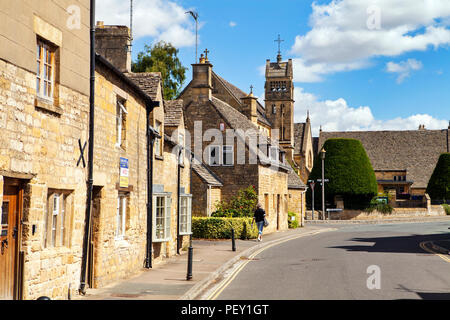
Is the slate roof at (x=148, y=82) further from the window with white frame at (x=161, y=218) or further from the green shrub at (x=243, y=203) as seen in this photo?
the green shrub at (x=243, y=203)

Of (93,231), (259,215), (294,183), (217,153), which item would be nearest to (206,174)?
(217,153)

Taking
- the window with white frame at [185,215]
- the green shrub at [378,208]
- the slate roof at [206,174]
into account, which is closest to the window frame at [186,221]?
the window with white frame at [185,215]

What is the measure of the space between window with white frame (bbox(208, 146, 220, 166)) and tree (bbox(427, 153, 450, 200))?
37748mm

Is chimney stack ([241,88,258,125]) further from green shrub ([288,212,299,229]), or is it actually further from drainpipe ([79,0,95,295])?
drainpipe ([79,0,95,295])

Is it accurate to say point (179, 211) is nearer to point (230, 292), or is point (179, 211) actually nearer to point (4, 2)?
point (230, 292)

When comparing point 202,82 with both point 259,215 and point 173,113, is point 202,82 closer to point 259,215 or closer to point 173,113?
point 259,215

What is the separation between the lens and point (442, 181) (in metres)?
61.2

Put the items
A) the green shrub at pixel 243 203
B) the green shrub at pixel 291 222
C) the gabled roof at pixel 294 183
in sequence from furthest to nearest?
the gabled roof at pixel 294 183, the green shrub at pixel 291 222, the green shrub at pixel 243 203

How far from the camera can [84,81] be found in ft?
37.3

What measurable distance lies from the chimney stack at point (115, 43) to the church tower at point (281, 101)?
55.2 meters

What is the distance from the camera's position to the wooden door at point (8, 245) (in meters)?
Result: 8.59

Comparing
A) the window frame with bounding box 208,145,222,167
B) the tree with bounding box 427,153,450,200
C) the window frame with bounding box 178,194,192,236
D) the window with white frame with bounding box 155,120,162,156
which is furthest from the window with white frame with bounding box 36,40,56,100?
the tree with bounding box 427,153,450,200

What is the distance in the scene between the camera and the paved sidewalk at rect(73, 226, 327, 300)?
36.8 ft
